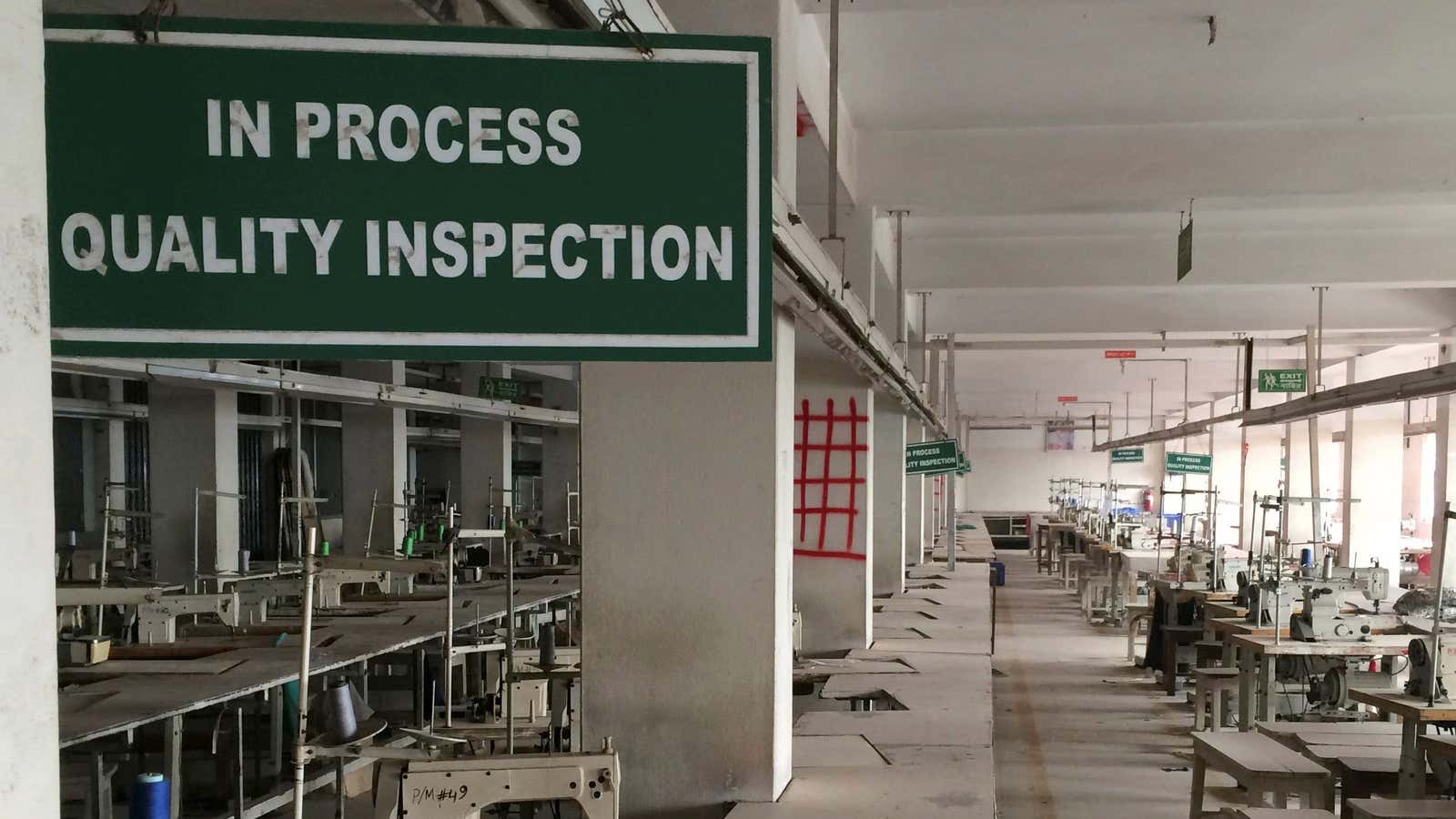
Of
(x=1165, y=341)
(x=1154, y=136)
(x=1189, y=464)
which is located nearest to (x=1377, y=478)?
(x=1189, y=464)

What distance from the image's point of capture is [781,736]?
404 cm

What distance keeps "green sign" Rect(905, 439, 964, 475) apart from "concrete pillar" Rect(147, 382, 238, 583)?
5.90 meters

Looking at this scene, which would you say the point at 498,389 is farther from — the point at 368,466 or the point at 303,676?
the point at 303,676

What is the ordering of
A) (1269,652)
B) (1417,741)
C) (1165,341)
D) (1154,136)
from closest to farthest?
(1417,741) → (1154,136) → (1269,652) → (1165,341)

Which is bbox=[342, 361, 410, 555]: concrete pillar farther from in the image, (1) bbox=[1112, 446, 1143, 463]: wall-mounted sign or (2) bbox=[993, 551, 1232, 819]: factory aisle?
(1) bbox=[1112, 446, 1143, 463]: wall-mounted sign

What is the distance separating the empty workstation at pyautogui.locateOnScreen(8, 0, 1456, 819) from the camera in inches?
51.2

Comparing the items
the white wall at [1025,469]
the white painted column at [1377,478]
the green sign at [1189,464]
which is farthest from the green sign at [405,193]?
the white wall at [1025,469]

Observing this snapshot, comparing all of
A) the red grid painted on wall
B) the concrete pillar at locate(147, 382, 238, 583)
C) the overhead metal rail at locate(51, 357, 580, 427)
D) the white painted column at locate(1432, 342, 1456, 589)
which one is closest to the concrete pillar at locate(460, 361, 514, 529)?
the overhead metal rail at locate(51, 357, 580, 427)

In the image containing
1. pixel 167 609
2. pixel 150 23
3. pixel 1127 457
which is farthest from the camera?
pixel 1127 457

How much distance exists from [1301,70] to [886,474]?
565 cm

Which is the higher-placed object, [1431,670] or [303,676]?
[303,676]

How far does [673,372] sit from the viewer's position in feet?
12.7

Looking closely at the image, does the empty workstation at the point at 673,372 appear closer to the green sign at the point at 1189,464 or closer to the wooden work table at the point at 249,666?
the wooden work table at the point at 249,666

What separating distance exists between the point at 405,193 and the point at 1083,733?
8675mm
